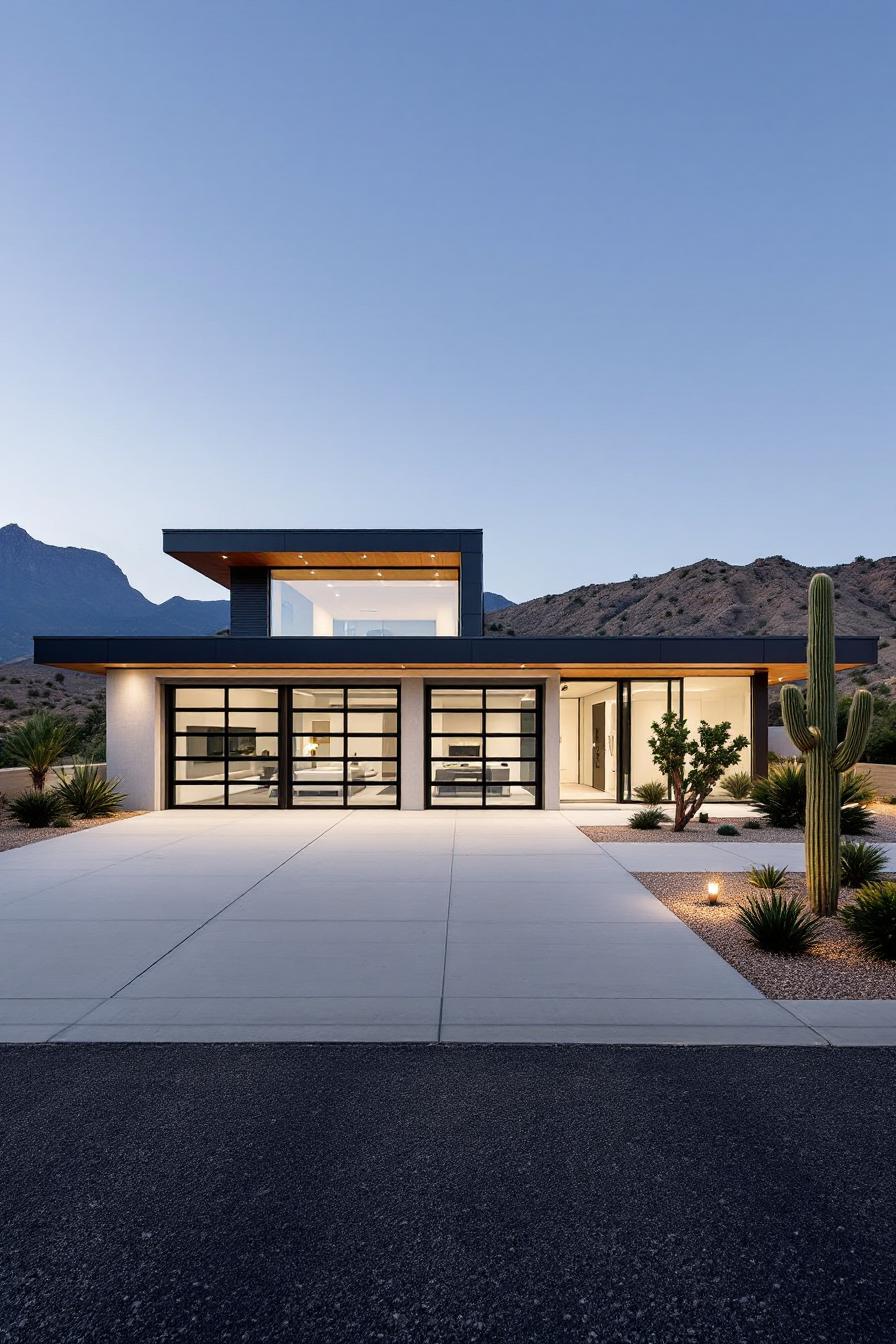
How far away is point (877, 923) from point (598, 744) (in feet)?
51.1

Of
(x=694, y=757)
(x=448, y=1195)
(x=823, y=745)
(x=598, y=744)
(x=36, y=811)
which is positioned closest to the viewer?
(x=448, y=1195)

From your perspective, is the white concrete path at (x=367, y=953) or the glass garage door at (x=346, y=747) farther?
the glass garage door at (x=346, y=747)

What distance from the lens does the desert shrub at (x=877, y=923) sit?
6.02 metres

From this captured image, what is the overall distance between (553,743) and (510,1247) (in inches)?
599

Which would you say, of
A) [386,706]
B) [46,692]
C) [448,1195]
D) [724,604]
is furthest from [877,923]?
[724,604]

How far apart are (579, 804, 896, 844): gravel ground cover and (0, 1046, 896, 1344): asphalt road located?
8.79 metres

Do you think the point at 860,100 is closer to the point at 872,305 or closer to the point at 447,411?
the point at 447,411

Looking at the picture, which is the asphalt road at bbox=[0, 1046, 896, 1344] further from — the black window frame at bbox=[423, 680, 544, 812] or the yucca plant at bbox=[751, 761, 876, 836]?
the black window frame at bbox=[423, 680, 544, 812]

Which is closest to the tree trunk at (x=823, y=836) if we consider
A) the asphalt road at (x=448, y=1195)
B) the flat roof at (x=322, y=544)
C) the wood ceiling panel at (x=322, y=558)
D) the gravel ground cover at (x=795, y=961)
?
the gravel ground cover at (x=795, y=961)

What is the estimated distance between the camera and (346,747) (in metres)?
18.0

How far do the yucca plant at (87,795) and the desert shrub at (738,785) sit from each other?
1599 cm

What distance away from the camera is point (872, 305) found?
6775cm

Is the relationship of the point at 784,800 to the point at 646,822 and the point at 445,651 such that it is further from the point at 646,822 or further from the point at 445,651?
the point at 445,651

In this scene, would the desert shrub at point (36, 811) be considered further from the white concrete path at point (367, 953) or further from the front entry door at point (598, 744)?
the front entry door at point (598, 744)
